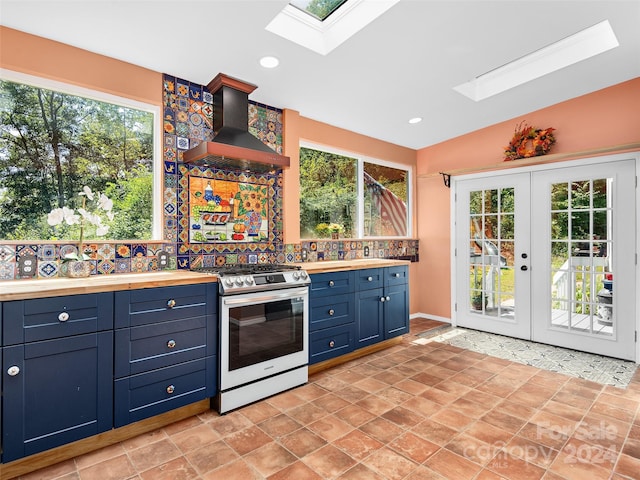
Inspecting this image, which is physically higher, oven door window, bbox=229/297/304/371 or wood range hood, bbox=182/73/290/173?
wood range hood, bbox=182/73/290/173

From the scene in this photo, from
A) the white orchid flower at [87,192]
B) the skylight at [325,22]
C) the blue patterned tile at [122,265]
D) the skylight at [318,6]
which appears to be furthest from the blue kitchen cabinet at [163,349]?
the skylight at [318,6]

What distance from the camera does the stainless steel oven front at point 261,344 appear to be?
246 cm

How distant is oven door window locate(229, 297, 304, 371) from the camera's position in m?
2.50

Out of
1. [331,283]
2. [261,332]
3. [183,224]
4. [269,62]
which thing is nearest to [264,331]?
[261,332]

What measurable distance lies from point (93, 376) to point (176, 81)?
2.27 m

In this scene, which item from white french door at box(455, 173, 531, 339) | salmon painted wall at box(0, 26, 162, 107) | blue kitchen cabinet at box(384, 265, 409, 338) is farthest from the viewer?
white french door at box(455, 173, 531, 339)

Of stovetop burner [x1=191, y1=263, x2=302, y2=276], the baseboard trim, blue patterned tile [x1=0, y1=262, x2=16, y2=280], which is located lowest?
the baseboard trim

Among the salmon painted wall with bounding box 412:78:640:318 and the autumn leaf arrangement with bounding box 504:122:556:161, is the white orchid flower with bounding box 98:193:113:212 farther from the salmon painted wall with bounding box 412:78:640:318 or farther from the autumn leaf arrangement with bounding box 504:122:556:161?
the autumn leaf arrangement with bounding box 504:122:556:161

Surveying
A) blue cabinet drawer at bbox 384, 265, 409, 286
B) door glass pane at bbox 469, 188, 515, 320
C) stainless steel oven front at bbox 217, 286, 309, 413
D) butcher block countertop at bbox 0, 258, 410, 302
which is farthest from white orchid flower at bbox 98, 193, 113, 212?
door glass pane at bbox 469, 188, 515, 320

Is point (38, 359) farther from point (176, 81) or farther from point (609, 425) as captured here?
point (609, 425)

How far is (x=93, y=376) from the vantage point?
1.98m

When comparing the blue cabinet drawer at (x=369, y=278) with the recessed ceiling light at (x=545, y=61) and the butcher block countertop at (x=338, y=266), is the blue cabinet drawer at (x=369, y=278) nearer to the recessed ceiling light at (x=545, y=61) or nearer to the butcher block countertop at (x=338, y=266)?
the butcher block countertop at (x=338, y=266)

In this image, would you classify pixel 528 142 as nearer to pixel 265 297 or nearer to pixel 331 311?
pixel 331 311

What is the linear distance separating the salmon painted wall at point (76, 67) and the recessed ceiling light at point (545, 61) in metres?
2.87
